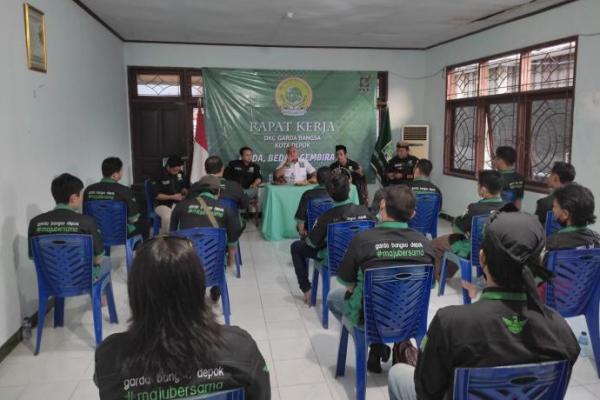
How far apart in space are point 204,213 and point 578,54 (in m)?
3.94

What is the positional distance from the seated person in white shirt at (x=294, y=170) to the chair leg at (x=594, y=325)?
4.27 metres

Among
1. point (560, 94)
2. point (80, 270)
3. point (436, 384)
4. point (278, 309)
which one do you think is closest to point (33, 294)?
point (80, 270)

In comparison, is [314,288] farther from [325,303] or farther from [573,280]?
[573,280]

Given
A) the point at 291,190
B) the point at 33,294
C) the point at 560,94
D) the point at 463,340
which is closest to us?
the point at 463,340

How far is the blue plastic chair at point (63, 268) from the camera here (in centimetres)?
297

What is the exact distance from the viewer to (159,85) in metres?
7.45

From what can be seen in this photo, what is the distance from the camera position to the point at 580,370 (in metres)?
2.84

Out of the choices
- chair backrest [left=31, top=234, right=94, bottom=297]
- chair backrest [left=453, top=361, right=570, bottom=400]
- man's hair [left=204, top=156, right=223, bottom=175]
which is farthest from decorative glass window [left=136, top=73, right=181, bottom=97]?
chair backrest [left=453, top=361, right=570, bottom=400]

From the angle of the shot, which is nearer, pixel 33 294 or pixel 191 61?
pixel 33 294

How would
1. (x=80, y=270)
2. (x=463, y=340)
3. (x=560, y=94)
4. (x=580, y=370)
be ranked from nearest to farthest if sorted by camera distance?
(x=463, y=340)
(x=580, y=370)
(x=80, y=270)
(x=560, y=94)

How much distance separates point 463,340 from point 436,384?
0.57 ft

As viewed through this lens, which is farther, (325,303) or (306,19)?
(306,19)

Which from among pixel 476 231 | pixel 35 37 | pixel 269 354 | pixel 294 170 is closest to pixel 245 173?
pixel 294 170

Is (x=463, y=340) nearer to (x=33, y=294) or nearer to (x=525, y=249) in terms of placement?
(x=525, y=249)
